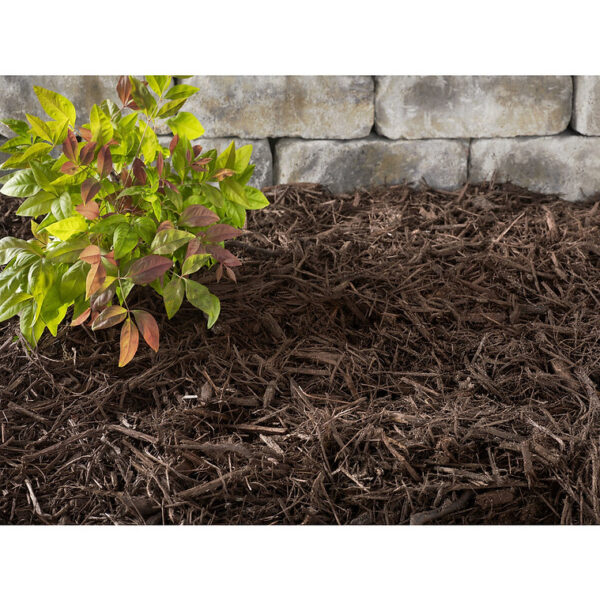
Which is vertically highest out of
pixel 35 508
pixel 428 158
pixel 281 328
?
pixel 428 158

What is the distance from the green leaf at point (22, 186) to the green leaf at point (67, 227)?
0.13 m

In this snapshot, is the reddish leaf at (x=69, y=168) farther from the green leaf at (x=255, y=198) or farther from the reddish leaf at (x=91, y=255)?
the green leaf at (x=255, y=198)

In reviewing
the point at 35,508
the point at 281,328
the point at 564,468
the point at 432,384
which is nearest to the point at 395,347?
the point at 432,384

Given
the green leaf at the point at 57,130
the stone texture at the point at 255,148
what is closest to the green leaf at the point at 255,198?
the green leaf at the point at 57,130

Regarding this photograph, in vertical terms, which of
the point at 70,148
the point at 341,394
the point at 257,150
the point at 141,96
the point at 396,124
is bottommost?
the point at 341,394

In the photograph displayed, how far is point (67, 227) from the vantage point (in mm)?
1762

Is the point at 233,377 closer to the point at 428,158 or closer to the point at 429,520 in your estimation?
the point at 429,520

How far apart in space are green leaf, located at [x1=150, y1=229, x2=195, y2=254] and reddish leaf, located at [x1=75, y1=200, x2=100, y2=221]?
18cm

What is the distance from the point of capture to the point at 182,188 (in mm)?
1959

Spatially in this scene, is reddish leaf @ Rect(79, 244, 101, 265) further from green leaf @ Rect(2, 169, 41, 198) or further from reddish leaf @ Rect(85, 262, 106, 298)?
green leaf @ Rect(2, 169, 41, 198)

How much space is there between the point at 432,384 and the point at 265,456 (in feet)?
1.93

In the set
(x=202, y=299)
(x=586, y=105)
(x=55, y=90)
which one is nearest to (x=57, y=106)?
(x=202, y=299)

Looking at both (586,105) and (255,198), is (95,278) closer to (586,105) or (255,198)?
(255,198)

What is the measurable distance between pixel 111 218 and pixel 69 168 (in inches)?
7.4
